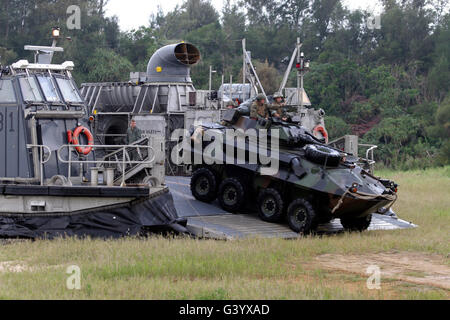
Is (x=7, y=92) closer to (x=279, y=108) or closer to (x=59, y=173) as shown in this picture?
(x=59, y=173)

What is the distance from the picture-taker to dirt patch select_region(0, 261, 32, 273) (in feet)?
35.8

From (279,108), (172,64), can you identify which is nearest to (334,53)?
(172,64)

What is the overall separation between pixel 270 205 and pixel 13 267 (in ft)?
18.5

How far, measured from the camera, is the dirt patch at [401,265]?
10.9m

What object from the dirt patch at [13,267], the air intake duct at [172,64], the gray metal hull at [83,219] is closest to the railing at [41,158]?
the gray metal hull at [83,219]

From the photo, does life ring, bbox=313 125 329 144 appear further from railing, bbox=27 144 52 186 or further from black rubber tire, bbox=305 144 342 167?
railing, bbox=27 144 52 186

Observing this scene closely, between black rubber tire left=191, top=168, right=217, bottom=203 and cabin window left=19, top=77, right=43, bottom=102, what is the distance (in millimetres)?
3864

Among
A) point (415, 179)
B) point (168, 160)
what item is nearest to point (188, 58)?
point (168, 160)

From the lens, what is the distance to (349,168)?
15.1 meters

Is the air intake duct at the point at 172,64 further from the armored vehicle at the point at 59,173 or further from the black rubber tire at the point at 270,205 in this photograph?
the black rubber tire at the point at 270,205

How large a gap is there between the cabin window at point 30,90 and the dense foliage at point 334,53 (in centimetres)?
2410

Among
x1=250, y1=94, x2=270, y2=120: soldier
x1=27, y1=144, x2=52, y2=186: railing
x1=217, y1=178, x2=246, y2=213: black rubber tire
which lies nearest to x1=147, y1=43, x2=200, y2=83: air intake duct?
x1=250, y1=94, x2=270, y2=120: soldier

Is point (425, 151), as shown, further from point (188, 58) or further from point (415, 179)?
point (188, 58)

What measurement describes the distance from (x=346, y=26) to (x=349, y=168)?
36.7m
